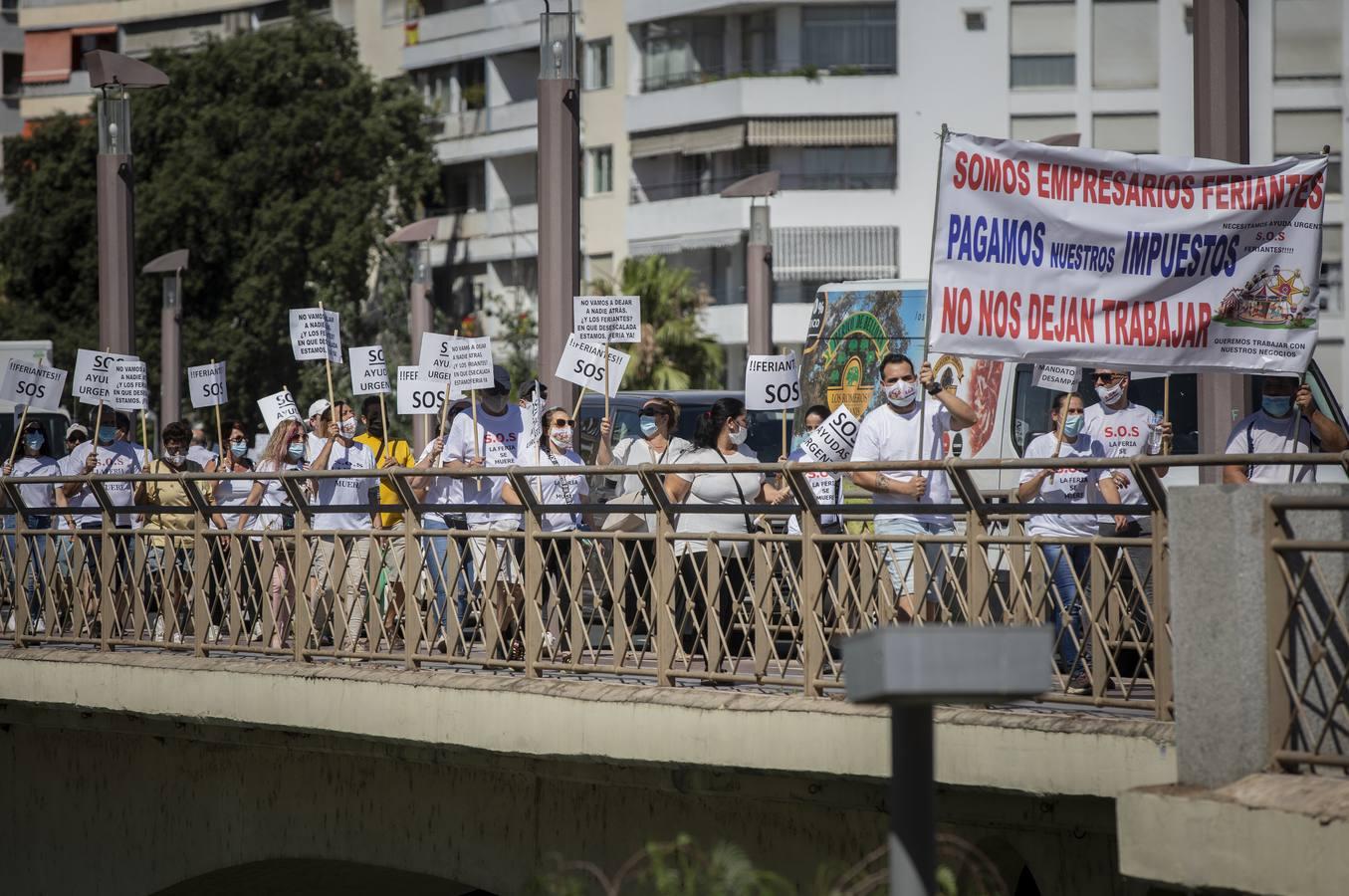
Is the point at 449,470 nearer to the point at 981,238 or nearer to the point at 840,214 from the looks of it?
the point at 981,238

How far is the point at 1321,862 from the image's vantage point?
6055mm

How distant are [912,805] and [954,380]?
29.9ft

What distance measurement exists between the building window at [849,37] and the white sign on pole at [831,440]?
35454 millimetres

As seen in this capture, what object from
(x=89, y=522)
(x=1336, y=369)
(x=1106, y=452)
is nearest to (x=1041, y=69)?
(x=1336, y=369)

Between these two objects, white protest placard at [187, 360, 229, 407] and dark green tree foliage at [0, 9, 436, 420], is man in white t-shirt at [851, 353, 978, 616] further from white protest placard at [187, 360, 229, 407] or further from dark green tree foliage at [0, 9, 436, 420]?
dark green tree foliage at [0, 9, 436, 420]

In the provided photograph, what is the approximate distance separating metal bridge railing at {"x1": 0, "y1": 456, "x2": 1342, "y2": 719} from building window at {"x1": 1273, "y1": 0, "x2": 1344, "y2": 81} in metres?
32.7

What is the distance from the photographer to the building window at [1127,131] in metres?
43.5

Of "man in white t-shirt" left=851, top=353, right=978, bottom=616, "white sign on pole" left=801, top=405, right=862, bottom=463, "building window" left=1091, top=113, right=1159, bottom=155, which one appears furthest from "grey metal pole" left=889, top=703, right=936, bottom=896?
"building window" left=1091, top=113, right=1159, bottom=155

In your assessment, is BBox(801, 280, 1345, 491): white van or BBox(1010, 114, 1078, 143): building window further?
→ BBox(1010, 114, 1078, 143): building window

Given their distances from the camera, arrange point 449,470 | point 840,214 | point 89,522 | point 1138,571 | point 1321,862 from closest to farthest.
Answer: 1. point 1321,862
2. point 1138,571
3. point 449,470
4. point 89,522
5. point 840,214

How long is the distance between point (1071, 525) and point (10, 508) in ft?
23.0

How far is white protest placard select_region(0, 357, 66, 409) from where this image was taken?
53.0ft

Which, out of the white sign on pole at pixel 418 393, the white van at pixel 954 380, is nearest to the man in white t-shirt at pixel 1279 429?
the white van at pixel 954 380

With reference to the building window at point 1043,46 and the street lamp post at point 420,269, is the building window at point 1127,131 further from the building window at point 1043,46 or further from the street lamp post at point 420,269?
the street lamp post at point 420,269
